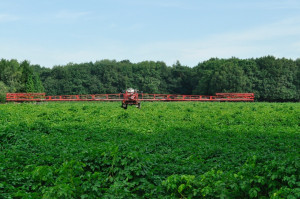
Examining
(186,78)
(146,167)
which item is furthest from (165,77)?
Answer: (146,167)

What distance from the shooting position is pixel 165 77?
112625mm

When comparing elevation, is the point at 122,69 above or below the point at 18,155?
above

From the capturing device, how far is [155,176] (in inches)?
364

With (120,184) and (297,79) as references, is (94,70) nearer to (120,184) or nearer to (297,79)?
(297,79)

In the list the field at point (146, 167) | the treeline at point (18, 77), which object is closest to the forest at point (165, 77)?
the treeline at point (18, 77)

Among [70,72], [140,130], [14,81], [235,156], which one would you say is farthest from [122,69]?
[235,156]

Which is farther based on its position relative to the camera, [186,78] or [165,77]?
[165,77]

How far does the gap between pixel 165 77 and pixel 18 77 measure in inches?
1842

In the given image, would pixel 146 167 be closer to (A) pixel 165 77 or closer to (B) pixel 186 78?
(B) pixel 186 78

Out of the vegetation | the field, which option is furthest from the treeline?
the field

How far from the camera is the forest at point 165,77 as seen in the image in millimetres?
84250

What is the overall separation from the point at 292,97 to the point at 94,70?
197ft

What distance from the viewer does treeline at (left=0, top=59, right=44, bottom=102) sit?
82.2 m

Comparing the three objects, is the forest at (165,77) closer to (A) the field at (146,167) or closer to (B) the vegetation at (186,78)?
(B) the vegetation at (186,78)
